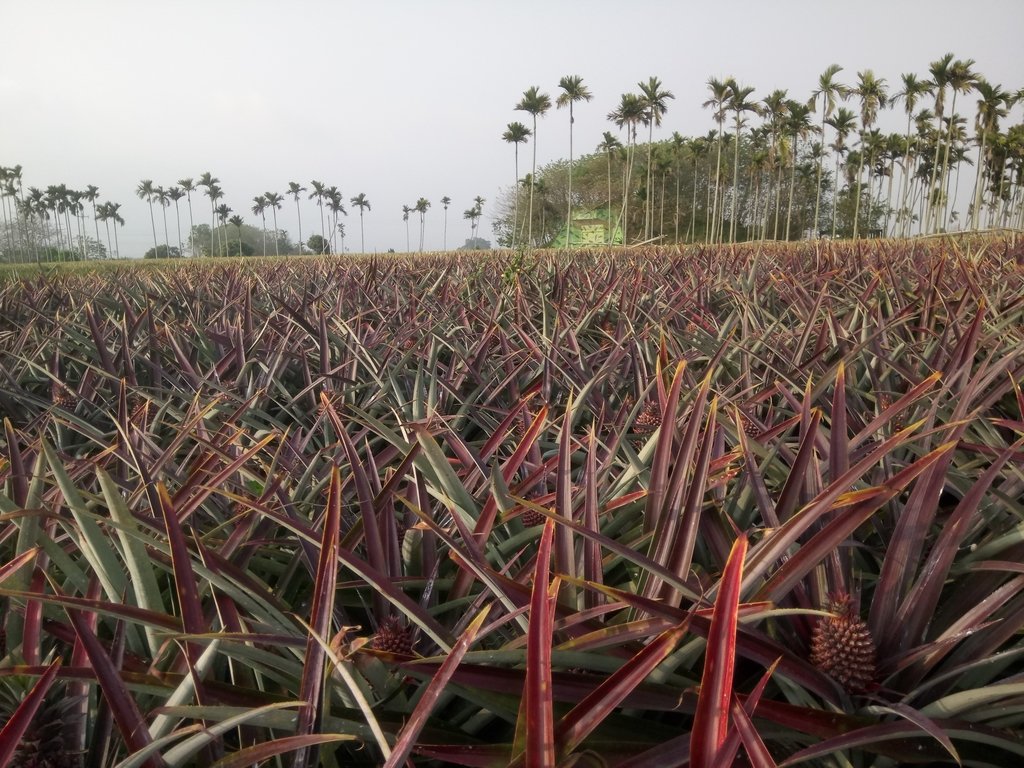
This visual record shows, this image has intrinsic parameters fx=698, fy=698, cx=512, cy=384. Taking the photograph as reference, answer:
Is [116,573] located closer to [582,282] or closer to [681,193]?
[582,282]

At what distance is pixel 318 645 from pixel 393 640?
11cm

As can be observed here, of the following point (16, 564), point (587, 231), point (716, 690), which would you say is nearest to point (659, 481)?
point (716, 690)

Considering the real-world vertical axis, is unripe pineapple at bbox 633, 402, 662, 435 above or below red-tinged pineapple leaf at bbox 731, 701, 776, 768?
above

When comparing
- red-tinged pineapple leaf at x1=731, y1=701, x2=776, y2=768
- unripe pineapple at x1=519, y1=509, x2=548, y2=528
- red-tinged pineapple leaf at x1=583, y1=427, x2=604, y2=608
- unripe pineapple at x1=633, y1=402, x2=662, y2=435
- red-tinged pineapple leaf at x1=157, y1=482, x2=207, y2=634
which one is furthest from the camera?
unripe pineapple at x1=633, y1=402, x2=662, y2=435

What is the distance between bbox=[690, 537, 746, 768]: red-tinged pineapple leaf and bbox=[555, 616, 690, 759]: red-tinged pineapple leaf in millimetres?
45

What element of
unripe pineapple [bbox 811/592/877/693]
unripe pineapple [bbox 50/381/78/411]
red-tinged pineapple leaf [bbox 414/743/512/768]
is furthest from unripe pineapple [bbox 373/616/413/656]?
unripe pineapple [bbox 50/381/78/411]

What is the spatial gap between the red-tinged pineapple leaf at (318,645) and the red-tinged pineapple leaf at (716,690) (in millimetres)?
308

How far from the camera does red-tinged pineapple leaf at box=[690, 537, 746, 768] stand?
51 cm

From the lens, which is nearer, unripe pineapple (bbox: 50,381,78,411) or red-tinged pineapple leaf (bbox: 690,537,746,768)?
red-tinged pineapple leaf (bbox: 690,537,746,768)

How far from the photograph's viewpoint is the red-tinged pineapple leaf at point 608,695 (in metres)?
0.55

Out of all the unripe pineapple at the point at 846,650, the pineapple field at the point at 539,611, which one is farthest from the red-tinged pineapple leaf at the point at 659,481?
the unripe pineapple at the point at 846,650

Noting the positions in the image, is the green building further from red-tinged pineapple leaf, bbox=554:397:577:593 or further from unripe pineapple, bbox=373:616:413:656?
unripe pineapple, bbox=373:616:413:656

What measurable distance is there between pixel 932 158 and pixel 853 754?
67807 millimetres

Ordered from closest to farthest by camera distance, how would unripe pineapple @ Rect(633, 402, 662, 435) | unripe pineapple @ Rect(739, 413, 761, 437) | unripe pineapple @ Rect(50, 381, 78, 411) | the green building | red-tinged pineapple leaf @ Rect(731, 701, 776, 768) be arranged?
red-tinged pineapple leaf @ Rect(731, 701, 776, 768), unripe pineapple @ Rect(739, 413, 761, 437), unripe pineapple @ Rect(633, 402, 662, 435), unripe pineapple @ Rect(50, 381, 78, 411), the green building
